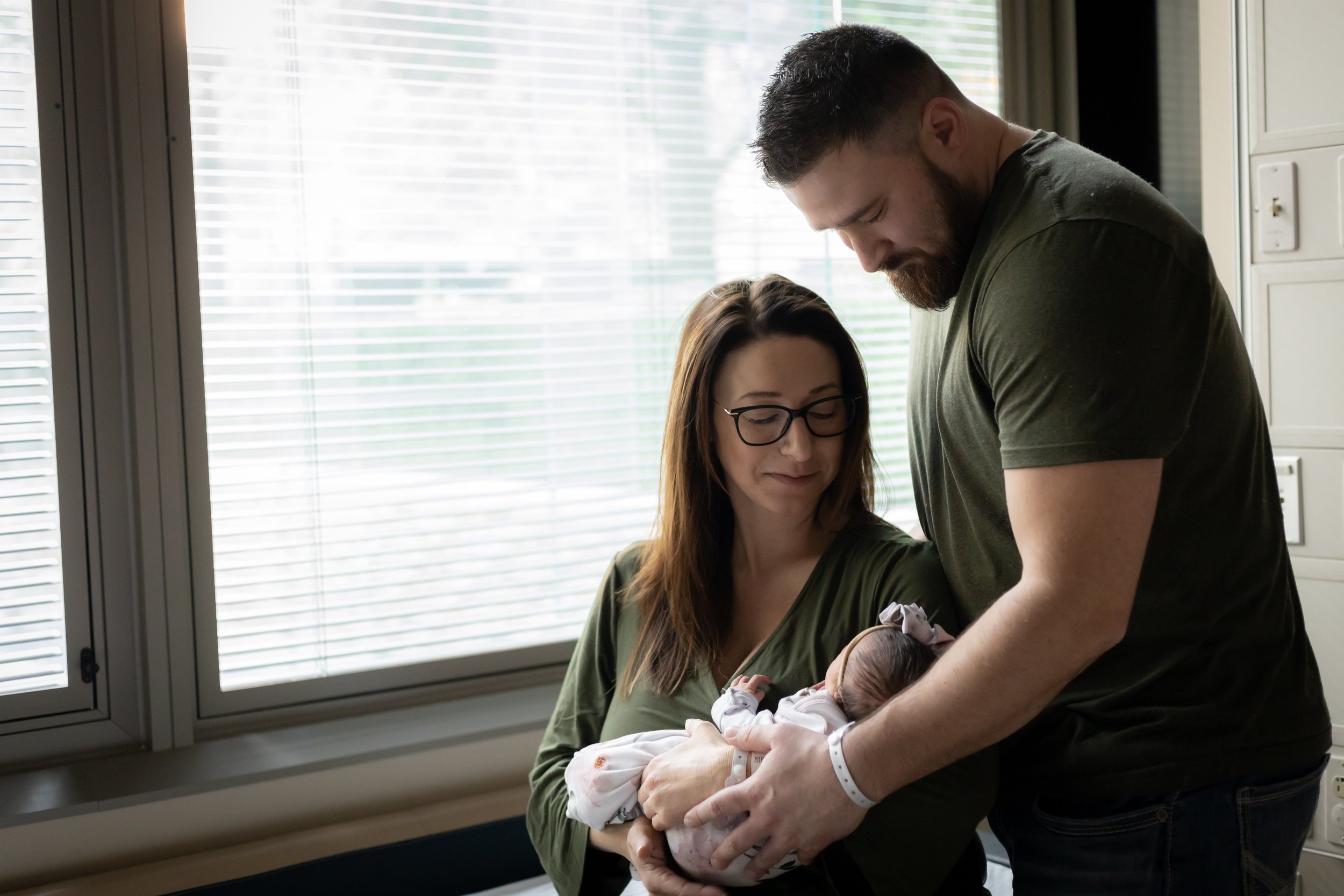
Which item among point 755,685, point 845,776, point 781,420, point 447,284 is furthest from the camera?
point 447,284

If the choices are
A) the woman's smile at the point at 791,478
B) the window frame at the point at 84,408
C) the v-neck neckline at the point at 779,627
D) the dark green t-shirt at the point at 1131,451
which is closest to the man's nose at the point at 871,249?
the dark green t-shirt at the point at 1131,451

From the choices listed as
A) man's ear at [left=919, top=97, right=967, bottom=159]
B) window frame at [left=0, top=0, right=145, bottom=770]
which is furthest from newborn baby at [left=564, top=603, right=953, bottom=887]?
window frame at [left=0, top=0, right=145, bottom=770]

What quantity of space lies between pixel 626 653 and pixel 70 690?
4.07 ft

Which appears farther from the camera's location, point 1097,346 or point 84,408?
point 84,408

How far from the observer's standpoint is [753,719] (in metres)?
1.49

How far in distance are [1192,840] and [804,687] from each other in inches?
21.3

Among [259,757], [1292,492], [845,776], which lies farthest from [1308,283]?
[259,757]

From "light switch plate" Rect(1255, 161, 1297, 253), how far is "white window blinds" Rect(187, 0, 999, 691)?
114cm

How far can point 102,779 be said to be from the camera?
2.11 metres

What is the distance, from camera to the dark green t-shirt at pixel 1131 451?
3.93 ft

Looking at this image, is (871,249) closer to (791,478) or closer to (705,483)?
(791,478)

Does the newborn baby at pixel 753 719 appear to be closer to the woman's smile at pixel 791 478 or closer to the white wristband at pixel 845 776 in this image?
the white wristband at pixel 845 776

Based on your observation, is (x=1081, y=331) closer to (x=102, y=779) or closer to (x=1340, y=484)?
(x=1340, y=484)

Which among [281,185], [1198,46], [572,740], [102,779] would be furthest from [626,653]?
[1198,46]
